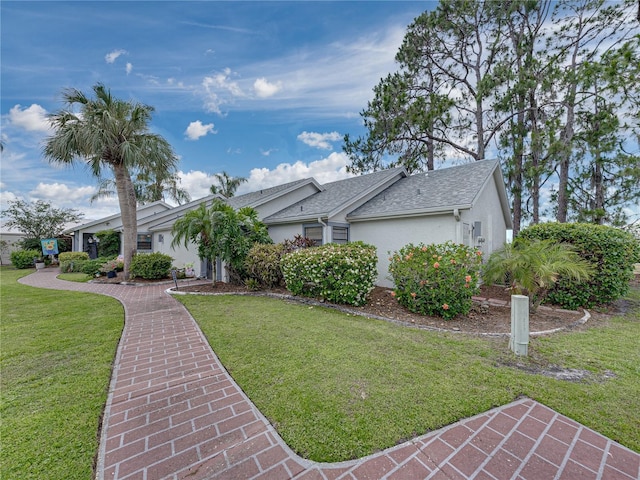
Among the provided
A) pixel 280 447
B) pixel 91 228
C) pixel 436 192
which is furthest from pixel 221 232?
pixel 91 228

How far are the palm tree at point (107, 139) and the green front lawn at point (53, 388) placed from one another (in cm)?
740

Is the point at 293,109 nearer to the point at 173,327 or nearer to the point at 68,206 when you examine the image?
the point at 173,327

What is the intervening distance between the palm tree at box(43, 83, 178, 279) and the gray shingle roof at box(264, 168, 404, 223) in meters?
5.99

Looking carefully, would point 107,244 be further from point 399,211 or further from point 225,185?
point 399,211

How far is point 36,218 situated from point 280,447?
32.9 meters

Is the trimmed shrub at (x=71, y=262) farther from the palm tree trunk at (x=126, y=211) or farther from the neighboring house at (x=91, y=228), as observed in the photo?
the palm tree trunk at (x=126, y=211)

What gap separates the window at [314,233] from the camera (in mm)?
10727

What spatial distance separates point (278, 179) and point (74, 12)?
20191 millimetres

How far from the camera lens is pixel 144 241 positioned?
18.8 metres

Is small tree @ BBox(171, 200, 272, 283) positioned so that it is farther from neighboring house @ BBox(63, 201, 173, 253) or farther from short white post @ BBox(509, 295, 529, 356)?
neighboring house @ BBox(63, 201, 173, 253)

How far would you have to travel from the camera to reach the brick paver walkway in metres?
2.10

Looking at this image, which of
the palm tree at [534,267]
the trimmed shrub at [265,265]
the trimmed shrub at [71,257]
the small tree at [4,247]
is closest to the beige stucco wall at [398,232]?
→ the palm tree at [534,267]

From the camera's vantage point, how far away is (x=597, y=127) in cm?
1178

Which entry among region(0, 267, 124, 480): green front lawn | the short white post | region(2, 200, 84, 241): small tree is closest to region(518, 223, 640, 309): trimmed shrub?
the short white post
